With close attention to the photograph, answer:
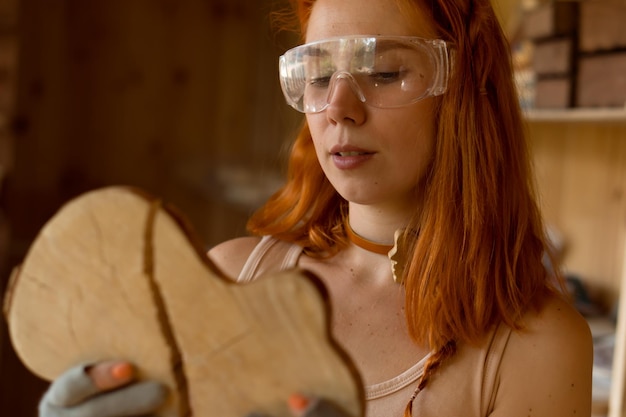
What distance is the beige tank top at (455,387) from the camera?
2.91ft

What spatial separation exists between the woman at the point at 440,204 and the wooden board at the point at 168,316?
323mm

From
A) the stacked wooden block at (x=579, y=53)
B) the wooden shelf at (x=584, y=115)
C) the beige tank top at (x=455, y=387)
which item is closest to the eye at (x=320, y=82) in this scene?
the beige tank top at (x=455, y=387)

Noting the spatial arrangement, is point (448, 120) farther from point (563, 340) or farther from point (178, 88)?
point (178, 88)

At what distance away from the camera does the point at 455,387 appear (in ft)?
2.93

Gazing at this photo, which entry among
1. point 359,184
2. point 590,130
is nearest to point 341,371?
point 359,184

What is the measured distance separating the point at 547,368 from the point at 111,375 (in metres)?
0.57

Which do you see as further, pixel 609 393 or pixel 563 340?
pixel 609 393

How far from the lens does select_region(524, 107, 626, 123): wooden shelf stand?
5.73ft

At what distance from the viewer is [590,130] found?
7.27 ft

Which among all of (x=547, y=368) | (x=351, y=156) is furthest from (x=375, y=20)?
(x=547, y=368)

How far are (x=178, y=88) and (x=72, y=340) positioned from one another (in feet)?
9.71

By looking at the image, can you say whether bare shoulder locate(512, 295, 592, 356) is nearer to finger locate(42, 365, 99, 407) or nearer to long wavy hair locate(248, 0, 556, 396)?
long wavy hair locate(248, 0, 556, 396)

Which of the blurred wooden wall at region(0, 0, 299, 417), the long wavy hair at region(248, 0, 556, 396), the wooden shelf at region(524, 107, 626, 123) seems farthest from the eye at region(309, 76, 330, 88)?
the blurred wooden wall at region(0, 0, 299, 417)

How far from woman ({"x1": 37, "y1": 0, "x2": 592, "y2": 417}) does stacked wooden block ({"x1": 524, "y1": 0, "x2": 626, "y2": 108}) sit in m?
1.02
